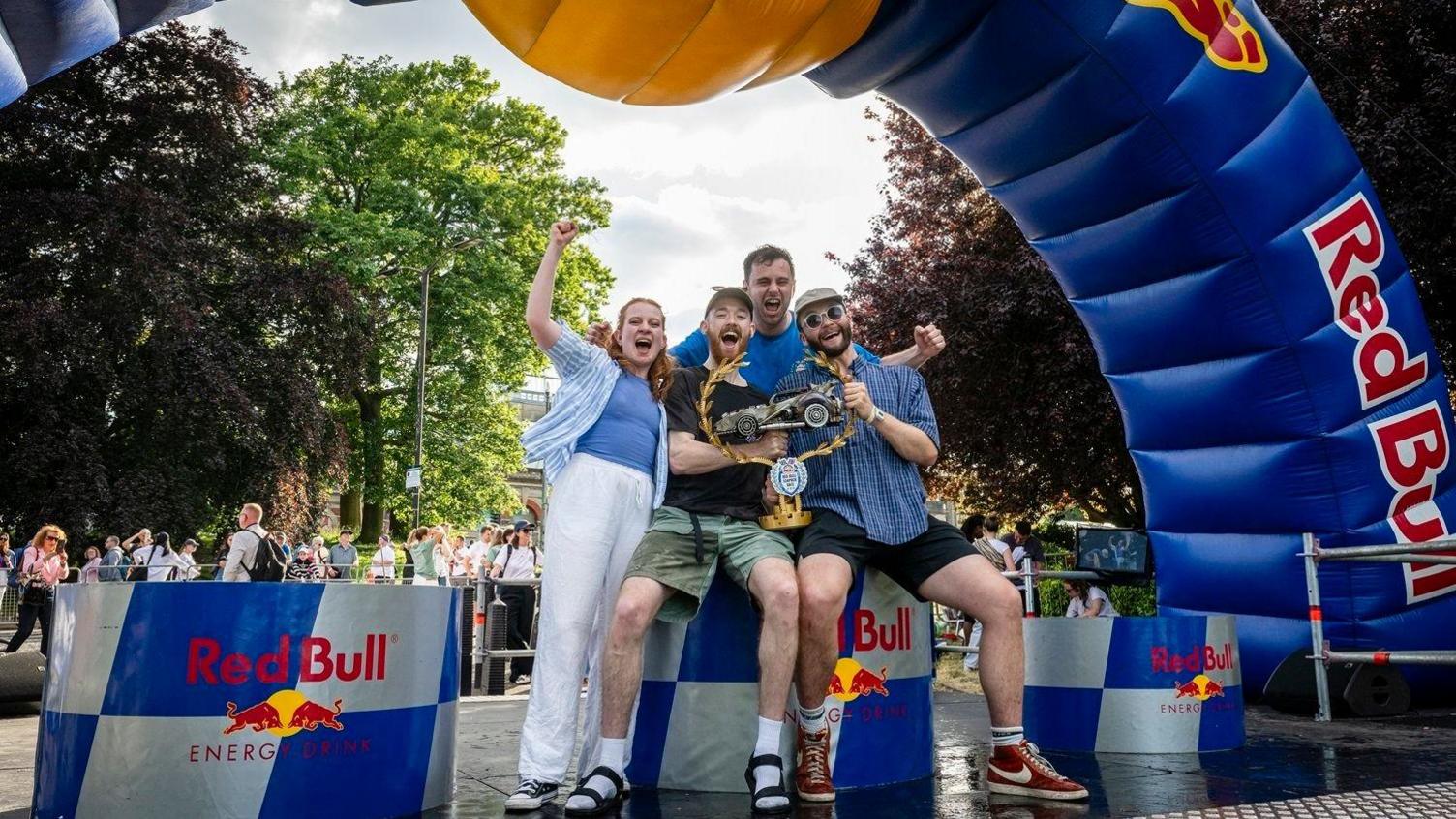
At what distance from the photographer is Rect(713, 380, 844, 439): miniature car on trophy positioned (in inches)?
153

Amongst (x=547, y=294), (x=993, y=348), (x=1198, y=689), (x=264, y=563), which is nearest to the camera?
(x=547, y=294)

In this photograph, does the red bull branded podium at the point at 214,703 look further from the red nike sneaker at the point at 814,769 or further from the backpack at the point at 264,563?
the backpack at the point at 264,563

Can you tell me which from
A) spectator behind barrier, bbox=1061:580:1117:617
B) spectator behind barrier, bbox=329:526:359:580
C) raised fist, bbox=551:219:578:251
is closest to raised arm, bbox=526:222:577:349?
raised fist, bbox=551:219:578:251

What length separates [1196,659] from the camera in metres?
5.01

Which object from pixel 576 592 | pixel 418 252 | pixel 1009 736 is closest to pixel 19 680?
pixel 576 592

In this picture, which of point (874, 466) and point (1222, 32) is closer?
point (874, 466)

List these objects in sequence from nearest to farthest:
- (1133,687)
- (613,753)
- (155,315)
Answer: (613,753) < (1133,687) < (155,315)

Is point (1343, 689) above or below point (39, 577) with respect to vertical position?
below

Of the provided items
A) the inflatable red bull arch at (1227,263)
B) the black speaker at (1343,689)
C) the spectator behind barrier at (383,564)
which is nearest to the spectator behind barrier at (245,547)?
the inflatable red bull arch at (1227,263)

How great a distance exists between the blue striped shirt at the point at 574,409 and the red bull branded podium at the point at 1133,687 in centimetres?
215

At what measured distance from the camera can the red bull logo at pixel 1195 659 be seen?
4910 mm

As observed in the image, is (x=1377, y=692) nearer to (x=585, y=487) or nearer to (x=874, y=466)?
(x=874, y=466)

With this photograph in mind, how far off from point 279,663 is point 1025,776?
2.40 m

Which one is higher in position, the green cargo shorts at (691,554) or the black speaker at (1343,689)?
the green cargo shorts at (691,554)
